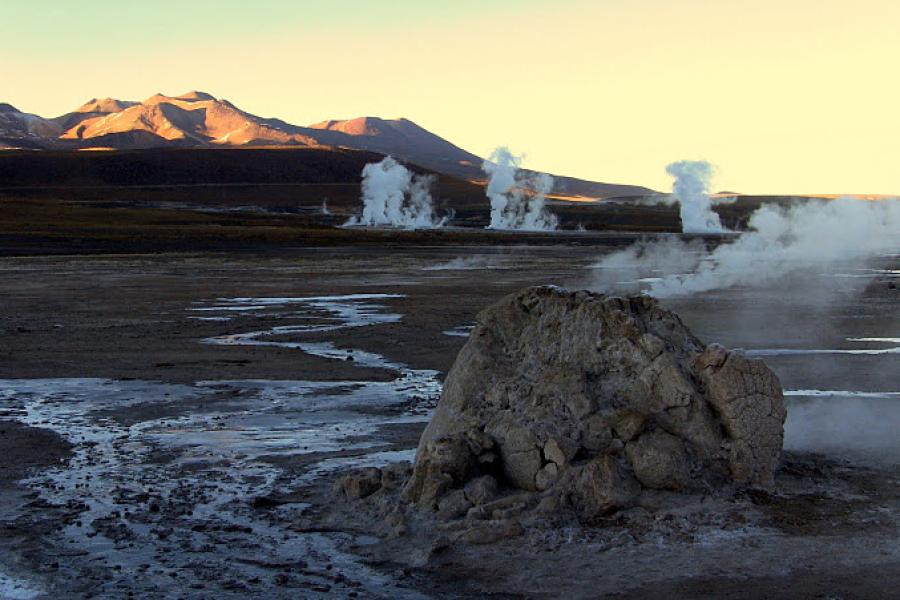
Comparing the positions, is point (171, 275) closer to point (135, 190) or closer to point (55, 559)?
point (55, 559)

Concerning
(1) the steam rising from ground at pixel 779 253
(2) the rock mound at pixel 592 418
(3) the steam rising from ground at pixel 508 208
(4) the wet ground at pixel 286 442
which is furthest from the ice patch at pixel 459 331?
(3) the steam rising from ground at pixel 508 208

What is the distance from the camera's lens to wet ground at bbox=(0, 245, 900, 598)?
11469mm

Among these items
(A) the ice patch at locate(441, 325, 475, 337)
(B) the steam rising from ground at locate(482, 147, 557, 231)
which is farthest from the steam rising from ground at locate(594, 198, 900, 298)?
(B) the steam rising from ground at locate(482, 147, 557, 231)

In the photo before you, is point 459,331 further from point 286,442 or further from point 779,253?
point 779,253

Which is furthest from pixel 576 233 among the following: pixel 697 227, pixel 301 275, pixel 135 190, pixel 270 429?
pixel 270 429

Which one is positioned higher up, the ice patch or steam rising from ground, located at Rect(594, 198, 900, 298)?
steam rising from ground, located at Rect(594, 198, 900, 298)

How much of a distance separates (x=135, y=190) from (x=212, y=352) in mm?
165934

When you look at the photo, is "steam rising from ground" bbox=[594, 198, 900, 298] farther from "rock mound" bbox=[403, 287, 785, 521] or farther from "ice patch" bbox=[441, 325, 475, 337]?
"rock mound" bbox=[403, 287, 785, 521]

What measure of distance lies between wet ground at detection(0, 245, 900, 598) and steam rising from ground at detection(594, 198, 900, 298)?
10108 mm

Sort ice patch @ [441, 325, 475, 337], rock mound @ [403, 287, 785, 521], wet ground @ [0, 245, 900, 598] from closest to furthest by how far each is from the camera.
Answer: wet ground @ [0, 245, 900, 598]
rock mound @ [403, 287, 785, 521]
ice patch @ [441, 325, 475, 337]

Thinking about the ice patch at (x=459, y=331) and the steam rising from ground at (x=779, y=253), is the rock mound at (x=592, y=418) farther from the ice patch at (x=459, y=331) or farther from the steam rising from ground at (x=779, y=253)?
the steam rising from ground at (x=779, y=253)

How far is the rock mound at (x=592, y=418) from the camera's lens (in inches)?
524

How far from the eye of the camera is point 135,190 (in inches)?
7352

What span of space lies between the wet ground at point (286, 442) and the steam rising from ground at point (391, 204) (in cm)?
10090
